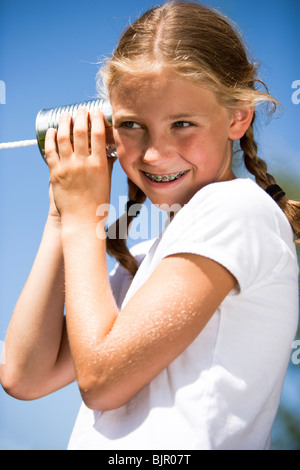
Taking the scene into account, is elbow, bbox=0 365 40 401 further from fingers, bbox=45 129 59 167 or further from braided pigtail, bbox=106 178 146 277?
fingers, bbox=45 129 59 167

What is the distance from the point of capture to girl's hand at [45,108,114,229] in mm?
1123

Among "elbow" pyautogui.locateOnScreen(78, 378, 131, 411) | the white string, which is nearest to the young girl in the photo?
"elbow" pyautogui.locateOnScreen(78, 378, 131, 411)

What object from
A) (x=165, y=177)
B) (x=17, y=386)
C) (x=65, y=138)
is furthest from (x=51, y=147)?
(x=17, y=386)

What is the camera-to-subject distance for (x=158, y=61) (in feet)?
3.51

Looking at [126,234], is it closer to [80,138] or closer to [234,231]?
[80,138]

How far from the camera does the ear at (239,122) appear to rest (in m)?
1.17

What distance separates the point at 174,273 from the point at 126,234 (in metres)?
0.61

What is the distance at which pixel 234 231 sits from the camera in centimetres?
93

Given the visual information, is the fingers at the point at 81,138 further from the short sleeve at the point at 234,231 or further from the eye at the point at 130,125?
→ the short sleeve at the point at 234,231

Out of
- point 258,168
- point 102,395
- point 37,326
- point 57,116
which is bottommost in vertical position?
point 37,326
